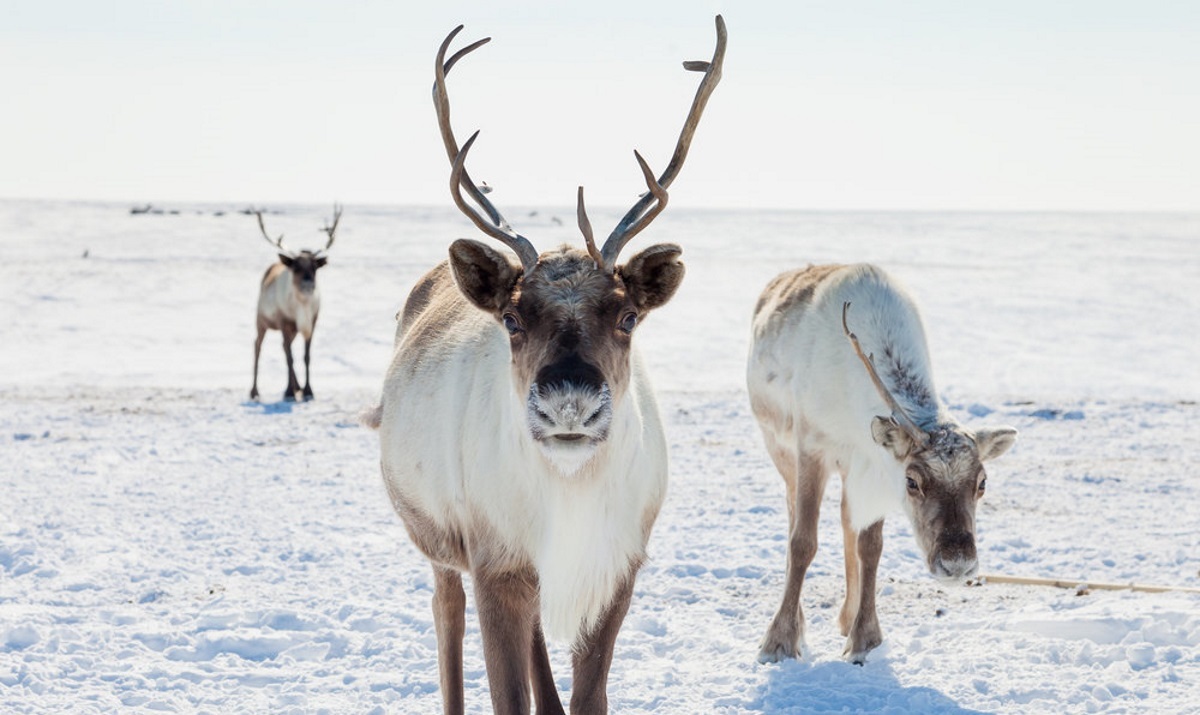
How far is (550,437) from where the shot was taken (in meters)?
3.07

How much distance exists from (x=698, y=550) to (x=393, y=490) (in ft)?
11.0

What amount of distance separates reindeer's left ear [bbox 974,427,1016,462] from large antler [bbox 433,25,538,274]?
2577 millimetres

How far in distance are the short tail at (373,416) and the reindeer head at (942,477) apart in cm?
223

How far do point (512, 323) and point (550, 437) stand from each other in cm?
45

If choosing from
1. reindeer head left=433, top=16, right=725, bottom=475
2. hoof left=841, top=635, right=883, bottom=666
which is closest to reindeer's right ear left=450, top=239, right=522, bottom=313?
reindeer head left=433, top=16, right=725, bottom=475

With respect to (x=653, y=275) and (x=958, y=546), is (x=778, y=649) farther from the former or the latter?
(x=653, y=275)

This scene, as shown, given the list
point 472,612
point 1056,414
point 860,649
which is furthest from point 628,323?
point 1056,414

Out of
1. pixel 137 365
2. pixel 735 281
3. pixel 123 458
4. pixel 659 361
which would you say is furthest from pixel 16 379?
pixel 735 281

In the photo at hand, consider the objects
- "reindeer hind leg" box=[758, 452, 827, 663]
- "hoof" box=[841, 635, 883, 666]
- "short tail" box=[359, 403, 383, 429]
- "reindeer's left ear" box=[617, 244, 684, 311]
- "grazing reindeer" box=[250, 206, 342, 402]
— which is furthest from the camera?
"grazing reindeer" box=[250, 206, 342, 402]

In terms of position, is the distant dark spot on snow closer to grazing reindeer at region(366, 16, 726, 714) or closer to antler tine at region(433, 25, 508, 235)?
grazing reindeer at region(366, 16, 726, 714)

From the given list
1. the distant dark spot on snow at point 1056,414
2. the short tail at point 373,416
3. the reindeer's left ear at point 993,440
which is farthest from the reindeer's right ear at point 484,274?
the distant dark spot on snow at point 1056,414

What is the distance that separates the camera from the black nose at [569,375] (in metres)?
3.00

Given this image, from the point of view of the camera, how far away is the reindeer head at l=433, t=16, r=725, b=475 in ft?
9.96

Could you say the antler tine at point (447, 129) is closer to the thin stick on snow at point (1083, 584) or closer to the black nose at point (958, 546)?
the black nose at point (958, 546)
